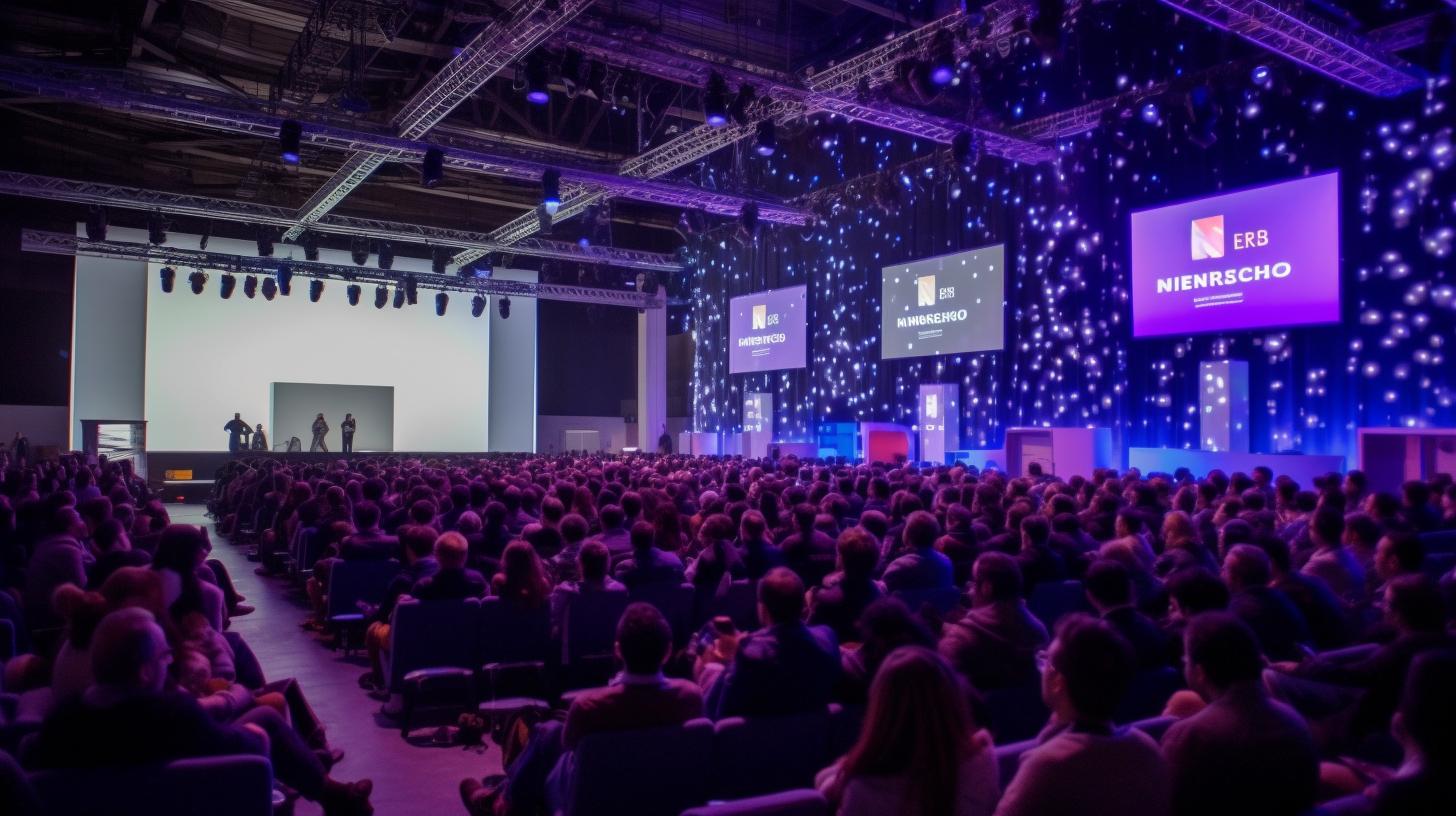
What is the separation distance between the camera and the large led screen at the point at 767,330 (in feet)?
66.2

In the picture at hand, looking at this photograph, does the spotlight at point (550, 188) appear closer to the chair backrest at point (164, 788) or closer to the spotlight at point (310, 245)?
the spotlight at point (310, 245)

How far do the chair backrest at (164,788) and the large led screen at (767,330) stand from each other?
18.0 meters

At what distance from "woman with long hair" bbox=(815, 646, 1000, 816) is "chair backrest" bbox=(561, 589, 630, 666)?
116 inches

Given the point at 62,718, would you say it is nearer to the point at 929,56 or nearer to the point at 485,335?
the point at 929,56

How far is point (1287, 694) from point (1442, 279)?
10.0 meters


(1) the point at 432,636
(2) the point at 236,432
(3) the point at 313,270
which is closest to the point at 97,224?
(3) the point at 313,270

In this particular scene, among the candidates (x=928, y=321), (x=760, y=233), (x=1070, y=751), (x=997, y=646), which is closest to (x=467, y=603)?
(x=997, y=646)

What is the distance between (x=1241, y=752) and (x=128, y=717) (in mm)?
2818

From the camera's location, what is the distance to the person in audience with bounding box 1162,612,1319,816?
206cm

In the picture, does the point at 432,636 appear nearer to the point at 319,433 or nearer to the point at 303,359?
the point at 319,433

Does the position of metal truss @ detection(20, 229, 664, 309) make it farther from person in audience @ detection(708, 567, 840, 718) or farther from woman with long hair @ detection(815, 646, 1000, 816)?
woman with long hair @ detection(815, 646, 1000, 816)

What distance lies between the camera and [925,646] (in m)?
2.87

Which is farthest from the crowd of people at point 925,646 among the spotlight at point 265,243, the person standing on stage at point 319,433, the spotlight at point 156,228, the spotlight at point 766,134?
the person standing on stage at point 319,433

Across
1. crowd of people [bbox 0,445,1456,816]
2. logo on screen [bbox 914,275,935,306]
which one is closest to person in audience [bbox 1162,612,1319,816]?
crowd of people [bbox 0,445,1456,816]
